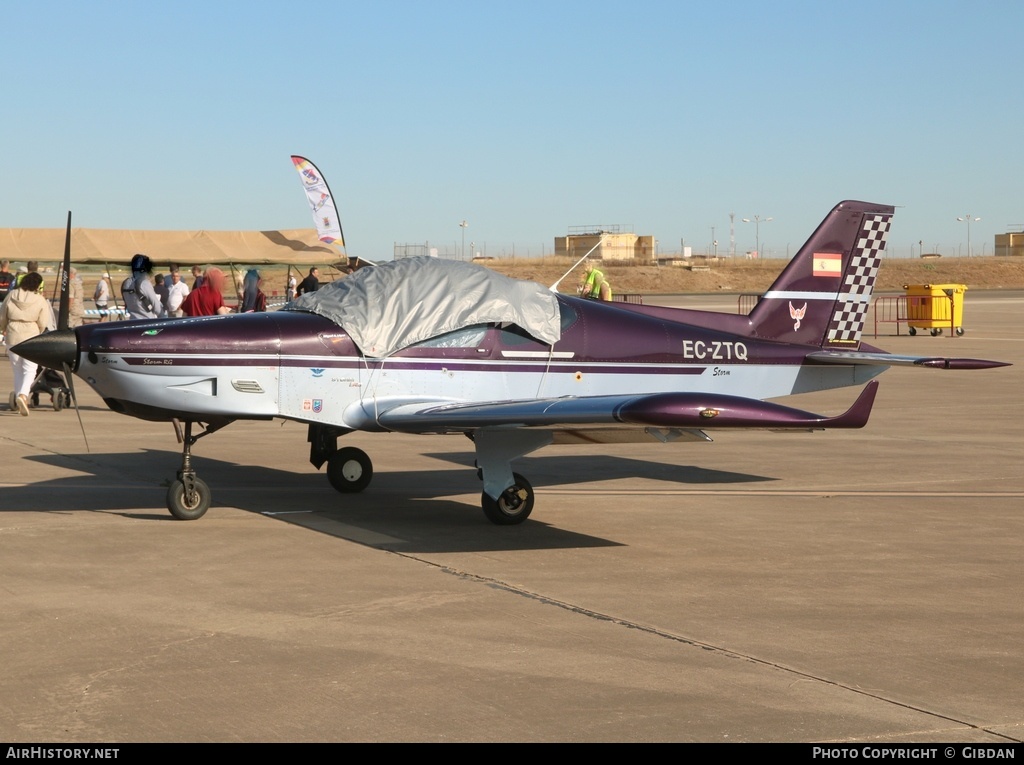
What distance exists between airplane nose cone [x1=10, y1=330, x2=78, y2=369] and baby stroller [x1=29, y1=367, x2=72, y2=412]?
28.1ft

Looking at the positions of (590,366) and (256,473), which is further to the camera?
(256,473)

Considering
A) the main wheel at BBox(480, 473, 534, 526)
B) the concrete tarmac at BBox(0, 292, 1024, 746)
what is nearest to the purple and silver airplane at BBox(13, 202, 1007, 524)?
the main wheel at BBox(480, 473, 534, 526)

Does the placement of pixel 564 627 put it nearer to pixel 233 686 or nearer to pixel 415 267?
pixel 233 686

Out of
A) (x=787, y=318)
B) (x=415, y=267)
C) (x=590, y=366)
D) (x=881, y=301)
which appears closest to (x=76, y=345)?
(x=415, y=267)

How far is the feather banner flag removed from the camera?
37.5 metres

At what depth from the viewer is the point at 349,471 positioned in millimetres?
11039

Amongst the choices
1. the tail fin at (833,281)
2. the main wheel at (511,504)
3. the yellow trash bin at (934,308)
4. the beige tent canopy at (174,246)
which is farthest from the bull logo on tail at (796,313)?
the beige tent canopy at (174,246)

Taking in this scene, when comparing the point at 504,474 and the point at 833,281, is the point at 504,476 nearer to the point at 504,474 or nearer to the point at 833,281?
the point at 504,474

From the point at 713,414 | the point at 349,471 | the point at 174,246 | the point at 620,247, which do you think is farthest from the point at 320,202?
the point at 620,247

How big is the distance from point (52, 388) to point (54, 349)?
921cm

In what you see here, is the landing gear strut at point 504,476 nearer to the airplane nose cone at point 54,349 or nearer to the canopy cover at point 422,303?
the canopy cover at point 422,303

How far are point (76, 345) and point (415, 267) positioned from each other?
9.23 ft

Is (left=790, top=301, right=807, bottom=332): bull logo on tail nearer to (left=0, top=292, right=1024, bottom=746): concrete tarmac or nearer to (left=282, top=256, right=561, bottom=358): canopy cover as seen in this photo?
(left=0, top=292, right=1024, bottom=746): concrete tarmac

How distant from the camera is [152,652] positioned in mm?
6047
